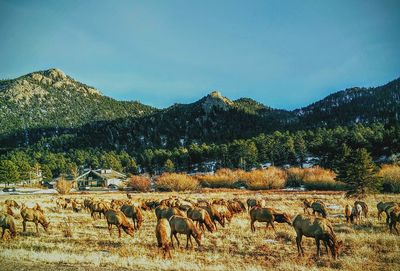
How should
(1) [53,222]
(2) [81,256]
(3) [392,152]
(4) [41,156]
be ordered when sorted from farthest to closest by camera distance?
(4) [41,156] < (3) [392,152] < (1) [53,222] < (2) [81,256]

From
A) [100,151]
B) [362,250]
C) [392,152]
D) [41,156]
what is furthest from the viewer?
[100,151]

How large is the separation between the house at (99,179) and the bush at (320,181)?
6247 cm

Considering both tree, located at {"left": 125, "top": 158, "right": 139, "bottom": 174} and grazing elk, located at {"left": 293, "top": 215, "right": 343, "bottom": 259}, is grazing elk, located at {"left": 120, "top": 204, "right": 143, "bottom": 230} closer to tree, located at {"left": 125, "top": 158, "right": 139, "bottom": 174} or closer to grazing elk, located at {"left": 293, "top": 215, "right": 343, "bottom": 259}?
grazing elk, located at {"left": 293, "top": 215, "right": 343, "bottom": 259}

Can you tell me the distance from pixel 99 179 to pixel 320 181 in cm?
7277

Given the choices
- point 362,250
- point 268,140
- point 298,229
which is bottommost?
point 362,250

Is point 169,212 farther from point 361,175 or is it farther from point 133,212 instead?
point 361,175

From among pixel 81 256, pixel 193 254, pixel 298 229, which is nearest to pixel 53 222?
pixel 81 256

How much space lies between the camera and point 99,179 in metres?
109

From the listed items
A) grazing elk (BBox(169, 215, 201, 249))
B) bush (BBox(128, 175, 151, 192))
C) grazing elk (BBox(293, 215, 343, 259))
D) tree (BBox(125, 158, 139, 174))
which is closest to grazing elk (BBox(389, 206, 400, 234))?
grazing elk (BBox(293, 215, 343, 259))

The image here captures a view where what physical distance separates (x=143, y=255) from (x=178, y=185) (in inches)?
2460

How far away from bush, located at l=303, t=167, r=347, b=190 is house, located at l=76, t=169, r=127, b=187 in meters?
62.5

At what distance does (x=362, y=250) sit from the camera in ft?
48.7

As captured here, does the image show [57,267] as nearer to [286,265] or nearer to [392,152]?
[286,265]

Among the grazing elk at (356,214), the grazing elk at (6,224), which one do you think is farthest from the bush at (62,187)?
the grazing elk at (356,214)
